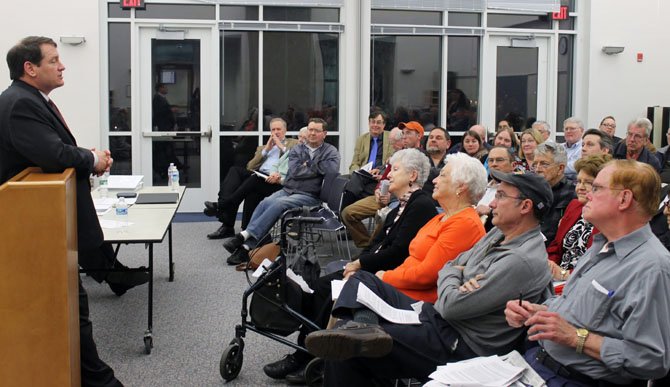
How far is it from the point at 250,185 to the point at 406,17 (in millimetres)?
3667

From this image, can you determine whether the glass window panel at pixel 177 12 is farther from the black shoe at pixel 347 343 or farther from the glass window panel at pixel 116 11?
the black shoe at pixel 347 343

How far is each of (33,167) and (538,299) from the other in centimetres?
225

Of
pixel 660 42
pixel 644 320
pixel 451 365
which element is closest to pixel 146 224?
pixel 451 365

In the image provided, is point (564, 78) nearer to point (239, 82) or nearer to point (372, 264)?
point (239, 82)

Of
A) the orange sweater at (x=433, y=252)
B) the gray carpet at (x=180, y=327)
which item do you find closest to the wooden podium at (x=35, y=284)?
the gray carpet at (x=180, y=327)

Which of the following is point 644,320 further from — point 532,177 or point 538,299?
point 532,177

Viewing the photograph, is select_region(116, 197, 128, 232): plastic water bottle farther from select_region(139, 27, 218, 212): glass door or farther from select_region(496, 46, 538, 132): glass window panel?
select_region(496, 46, 538, 132): glass window panel

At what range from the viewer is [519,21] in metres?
10.7

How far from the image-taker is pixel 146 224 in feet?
16.0

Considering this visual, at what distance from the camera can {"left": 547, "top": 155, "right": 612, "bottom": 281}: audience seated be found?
4.15 meters

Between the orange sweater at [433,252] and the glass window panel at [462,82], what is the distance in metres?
6.96

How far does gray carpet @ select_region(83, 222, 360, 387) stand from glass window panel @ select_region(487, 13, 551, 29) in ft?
16.6

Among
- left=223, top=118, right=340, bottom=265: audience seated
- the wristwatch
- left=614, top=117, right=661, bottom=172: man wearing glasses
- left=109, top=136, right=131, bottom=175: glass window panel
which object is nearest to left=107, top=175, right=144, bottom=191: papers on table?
left=223, top=118, right=340, bottom=265: audience seated

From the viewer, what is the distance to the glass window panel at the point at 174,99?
32.6 feet
